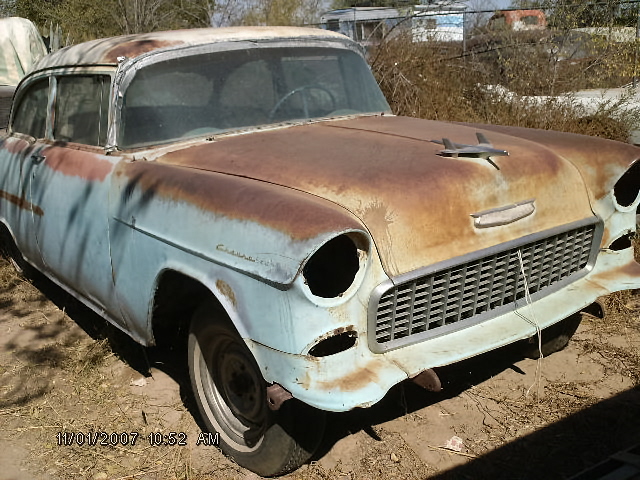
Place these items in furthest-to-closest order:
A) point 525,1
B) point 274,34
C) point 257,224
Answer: point 525,1 → point 274,34 → point 257,224

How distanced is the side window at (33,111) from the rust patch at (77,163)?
14.4 inches

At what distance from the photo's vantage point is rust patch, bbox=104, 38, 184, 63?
3277 millimetres

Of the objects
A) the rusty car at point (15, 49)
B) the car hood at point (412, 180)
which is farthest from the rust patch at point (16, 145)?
the rusty car at point (15, 49)

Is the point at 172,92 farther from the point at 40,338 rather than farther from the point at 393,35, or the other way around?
the point at 393,35

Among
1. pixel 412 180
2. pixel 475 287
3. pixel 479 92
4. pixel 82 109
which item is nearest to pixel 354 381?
pixel 475 287

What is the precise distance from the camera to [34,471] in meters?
2.74

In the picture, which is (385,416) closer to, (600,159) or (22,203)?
(600,159)

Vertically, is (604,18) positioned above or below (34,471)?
above

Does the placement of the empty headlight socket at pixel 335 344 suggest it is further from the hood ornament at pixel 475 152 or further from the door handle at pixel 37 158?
the door handle at pixel 37 158

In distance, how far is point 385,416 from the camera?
9.78ft

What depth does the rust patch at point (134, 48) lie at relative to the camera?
10.8 ft

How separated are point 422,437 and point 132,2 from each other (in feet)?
37.7

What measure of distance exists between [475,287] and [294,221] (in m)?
0.81

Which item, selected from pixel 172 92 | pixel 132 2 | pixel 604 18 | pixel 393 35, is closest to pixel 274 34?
pixel 172 92
